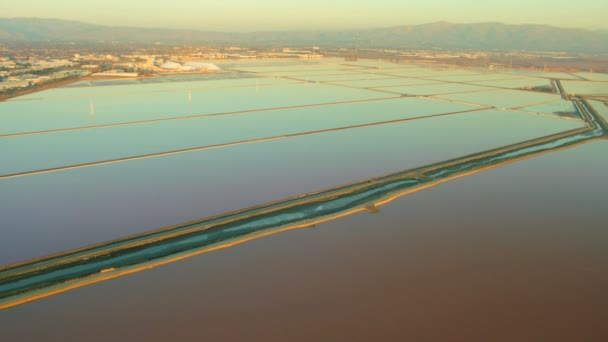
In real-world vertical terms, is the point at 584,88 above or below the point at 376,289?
below

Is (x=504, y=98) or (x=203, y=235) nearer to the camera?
(x=203, y=235)

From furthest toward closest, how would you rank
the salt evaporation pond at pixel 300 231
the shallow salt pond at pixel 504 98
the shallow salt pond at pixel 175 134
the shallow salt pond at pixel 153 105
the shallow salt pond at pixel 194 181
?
the shallow salt pond at pixel 504 98
the shallow salt pond at pixel 153 105
the shallow salt pond at pixel 175 134
the shallow salt pond at pixel 194 181
the salt evaporation pond at pixel 300 231

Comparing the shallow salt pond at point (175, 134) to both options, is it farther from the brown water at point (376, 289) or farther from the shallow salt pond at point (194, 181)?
the brown water at point (376, 289)

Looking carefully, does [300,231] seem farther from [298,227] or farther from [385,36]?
[385,36]

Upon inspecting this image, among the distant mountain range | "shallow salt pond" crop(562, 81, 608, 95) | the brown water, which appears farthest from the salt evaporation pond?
the distant mountain range

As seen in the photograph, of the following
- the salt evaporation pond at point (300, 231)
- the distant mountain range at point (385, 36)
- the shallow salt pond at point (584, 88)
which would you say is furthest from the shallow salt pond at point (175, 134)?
the distant mountain range at point (385, 36)

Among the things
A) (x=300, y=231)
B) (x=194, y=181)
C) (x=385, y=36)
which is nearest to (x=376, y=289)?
(x=300, y=231)

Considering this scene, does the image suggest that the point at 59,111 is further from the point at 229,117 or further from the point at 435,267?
the point at 435,267

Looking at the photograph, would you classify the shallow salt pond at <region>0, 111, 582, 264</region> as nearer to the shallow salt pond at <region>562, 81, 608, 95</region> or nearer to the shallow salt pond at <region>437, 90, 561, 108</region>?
the shallow salt pond at <region>437, 90, 561, 108</region>
